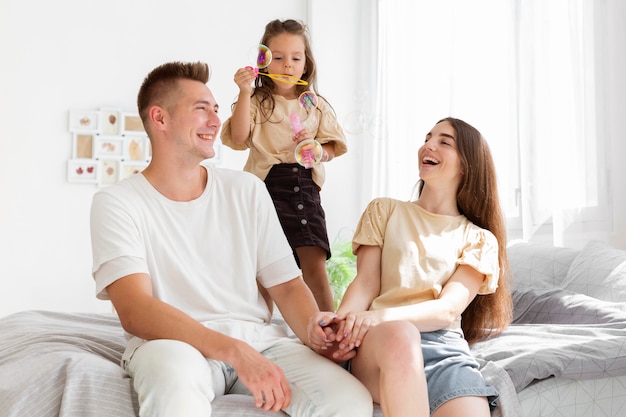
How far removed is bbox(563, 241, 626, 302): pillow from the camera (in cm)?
243

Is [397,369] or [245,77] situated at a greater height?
[245,77]

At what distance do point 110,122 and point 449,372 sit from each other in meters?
4.27

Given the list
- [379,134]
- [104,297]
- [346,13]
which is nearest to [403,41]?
[379,134]

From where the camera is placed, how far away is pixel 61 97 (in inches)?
217

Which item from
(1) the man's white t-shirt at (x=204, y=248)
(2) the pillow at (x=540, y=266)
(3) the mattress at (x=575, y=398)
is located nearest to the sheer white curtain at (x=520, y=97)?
(2) the pillow at (x=540, y=266)

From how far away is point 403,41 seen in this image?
4.97m

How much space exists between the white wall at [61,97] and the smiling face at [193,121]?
351cm

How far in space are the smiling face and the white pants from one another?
653mm

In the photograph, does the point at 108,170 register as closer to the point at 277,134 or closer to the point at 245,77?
the point at 277,134

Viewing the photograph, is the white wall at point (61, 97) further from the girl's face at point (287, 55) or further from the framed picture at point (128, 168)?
the girl's face at point (287, 55)

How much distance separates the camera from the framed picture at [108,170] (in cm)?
557

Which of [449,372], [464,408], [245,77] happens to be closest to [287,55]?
[245,77]

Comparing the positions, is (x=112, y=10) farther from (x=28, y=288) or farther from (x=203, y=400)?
(x=203, y=400)

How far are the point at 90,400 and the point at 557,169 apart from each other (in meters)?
2.39
